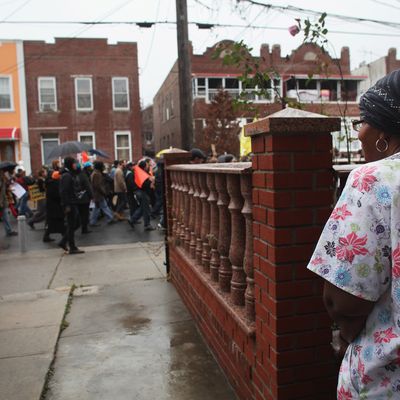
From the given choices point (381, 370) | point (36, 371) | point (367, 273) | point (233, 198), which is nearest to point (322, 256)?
point (367, 273)

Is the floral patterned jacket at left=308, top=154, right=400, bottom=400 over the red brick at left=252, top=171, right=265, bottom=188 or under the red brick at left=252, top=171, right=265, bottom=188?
under

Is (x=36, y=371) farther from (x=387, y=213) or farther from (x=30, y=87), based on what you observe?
(x=30, y=87)

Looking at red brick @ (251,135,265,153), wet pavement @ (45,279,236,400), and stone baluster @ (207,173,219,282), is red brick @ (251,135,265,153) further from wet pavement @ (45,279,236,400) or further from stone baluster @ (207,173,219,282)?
wet pavement @ (45,279,236,400)

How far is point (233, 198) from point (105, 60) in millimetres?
25251

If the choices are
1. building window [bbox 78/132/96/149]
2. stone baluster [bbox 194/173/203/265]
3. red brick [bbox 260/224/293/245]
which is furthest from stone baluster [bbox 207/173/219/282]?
building window [bbox 78/132/96/149]

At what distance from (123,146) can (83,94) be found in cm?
378

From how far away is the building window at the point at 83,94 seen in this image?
26.1m

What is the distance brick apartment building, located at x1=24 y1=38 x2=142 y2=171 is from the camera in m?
25.4

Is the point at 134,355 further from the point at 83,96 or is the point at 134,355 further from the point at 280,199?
the point at 83,96

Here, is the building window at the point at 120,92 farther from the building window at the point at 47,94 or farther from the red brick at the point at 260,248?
the red brick at the point at 260,248

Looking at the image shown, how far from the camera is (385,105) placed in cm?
133

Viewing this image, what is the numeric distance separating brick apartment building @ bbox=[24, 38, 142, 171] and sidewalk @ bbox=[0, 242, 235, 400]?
20989mm

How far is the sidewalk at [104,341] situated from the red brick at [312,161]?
5.39 ft

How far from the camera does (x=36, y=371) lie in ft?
10.6
